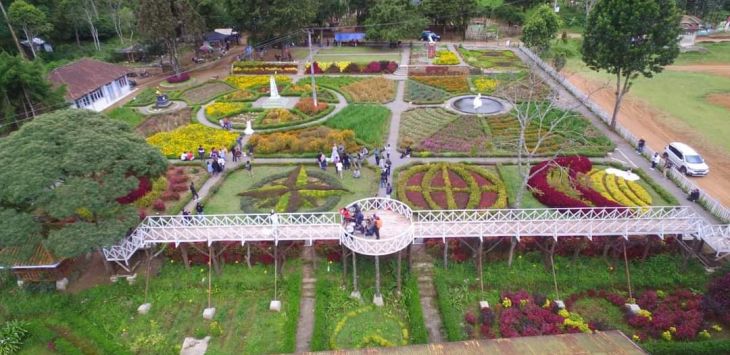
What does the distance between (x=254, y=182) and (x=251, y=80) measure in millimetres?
26146

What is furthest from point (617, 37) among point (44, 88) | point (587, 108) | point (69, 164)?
point (44, 88)

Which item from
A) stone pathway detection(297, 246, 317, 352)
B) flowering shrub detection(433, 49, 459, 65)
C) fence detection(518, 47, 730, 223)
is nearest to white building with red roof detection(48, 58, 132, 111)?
stone pathway detection(297, 246, 317, 352)

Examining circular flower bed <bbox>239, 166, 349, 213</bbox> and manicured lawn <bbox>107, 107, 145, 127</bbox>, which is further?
manicured lawn <bbox>107, 107, 145, 127</bbox>

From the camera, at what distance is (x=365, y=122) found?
137 feet

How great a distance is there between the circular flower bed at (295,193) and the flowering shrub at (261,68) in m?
28.9

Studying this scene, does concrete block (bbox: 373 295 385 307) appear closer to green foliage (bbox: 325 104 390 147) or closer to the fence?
green foliage (bbox: 325 104 390 147)

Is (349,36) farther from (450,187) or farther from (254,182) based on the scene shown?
(450,187)

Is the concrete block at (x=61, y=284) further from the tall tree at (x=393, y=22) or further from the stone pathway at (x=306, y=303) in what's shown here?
the tall tree at (x=393, y=22)

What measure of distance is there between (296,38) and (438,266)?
53.0 m

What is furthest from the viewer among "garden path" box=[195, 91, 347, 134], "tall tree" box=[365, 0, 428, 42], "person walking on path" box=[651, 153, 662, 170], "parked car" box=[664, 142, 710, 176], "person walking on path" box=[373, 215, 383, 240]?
"tall tree" box=[365, 0, 428, 42]

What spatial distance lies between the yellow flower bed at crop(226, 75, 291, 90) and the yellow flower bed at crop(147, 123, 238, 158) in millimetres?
13923

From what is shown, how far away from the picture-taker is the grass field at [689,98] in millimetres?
39969

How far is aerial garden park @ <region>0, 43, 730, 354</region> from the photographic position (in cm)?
2120

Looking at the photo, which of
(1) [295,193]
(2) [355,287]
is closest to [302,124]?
(1) [295,193]
